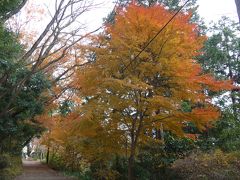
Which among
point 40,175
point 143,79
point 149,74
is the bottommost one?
point 40,175

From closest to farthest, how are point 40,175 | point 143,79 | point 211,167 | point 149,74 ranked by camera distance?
point 211,167 → point 149,74 → point 143,79 → point 40,175

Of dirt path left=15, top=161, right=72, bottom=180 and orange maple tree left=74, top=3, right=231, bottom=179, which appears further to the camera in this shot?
dirt path left=15, top=161, right=72, bottom=180

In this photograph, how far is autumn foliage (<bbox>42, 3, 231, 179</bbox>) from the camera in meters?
11.5

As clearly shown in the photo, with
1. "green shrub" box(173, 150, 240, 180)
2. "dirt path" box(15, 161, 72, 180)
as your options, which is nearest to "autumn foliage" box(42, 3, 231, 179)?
"green shrub" box(173, 150, 240, 180)

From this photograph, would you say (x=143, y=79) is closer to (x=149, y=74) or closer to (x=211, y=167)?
(x=149, y=74)

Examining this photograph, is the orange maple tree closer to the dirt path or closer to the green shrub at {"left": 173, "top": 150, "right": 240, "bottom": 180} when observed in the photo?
the green shrub at {"left": 173, "top": 150, "right": 240, "bottom": 180}

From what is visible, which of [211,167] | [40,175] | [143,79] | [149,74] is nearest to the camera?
[211,167]

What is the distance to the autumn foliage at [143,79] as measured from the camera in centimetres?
1152

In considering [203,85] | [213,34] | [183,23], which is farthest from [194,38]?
[213,34]

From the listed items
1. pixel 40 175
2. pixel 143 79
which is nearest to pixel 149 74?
pixel 143 79

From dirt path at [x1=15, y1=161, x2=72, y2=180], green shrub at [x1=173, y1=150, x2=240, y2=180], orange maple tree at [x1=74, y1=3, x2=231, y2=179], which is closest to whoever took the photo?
green shrub at [x1=173, y1=150, x2=240, y2=180]

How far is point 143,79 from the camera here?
40.2ft

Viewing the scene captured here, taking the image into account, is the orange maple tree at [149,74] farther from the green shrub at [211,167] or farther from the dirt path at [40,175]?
the dirt path at [40,175]

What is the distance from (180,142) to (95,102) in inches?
248
